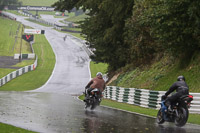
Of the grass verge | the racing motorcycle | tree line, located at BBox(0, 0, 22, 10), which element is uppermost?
tree line, located at BBox(0, 0, 22, 10)

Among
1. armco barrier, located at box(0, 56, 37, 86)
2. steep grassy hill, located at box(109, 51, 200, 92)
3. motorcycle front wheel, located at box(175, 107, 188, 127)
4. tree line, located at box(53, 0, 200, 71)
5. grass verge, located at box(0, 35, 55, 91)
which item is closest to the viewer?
motorcycle front wheel, located at box(175, 107, 188, 127)

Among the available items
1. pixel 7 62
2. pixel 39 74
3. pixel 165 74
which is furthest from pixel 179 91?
pixel 7 62

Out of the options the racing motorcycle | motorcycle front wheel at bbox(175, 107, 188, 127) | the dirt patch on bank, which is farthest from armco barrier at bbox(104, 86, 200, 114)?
the dirt patch on bank

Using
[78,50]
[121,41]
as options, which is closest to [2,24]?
[78,50]

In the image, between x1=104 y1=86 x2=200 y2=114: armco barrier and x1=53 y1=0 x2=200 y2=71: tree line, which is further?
x1=53 y1=0 x2=200 y2=71: tree line

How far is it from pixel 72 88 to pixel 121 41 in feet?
61.0

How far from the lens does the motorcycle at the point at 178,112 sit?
12.0 metres

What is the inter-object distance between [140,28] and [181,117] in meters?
18.4

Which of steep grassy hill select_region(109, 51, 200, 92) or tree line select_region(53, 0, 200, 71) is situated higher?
tree line select_region(53, 0, 200, 71)

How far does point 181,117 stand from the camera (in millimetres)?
12172

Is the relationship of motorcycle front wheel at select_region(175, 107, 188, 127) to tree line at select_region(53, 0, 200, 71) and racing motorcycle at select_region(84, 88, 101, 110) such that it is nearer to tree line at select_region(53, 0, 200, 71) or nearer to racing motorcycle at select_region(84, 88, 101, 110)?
racing motorcycle at select_region(84, 88, 101, 110)

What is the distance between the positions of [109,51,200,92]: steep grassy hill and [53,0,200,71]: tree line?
786 millimetres

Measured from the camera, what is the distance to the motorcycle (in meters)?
12.0

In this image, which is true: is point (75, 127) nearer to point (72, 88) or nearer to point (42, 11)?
point (72, 88)
